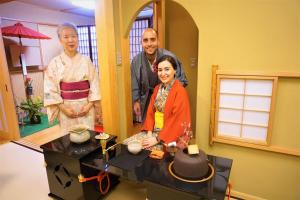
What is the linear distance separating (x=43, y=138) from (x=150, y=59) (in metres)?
2.38

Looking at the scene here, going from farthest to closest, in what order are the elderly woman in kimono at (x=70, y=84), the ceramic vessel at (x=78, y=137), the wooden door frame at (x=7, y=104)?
the wooden door frame at (x=7, y=104), the elderly woman in kimono at (x=70, y=84), the ceramic vessel at (x=78, y=137)

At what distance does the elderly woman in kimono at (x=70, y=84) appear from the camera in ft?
6.80

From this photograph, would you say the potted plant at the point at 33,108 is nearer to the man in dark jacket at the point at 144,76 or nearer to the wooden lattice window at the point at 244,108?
the man in dark jacket at the point at 144,76

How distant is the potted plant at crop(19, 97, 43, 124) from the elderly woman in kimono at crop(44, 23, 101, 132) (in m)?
2.26

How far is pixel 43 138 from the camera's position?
340 cm

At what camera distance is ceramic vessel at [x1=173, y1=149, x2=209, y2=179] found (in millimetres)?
1229

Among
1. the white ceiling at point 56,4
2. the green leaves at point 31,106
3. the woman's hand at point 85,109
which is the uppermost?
the white ceiling at point 56,4

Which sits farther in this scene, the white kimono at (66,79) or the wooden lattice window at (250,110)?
the white kimono at (66,79)

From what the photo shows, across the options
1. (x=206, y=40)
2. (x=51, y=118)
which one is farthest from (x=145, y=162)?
(x=51, y=118)

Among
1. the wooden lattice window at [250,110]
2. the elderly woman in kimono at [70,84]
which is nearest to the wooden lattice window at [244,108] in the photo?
the wooden lattice window at [250,110]

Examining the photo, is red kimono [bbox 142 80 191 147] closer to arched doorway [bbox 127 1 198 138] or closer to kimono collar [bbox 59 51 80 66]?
kimono collar [bbox 59 51 80 66]

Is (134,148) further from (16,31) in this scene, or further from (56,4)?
(56,4)

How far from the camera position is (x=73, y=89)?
2.13m

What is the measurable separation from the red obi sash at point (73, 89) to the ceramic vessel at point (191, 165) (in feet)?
4.45
